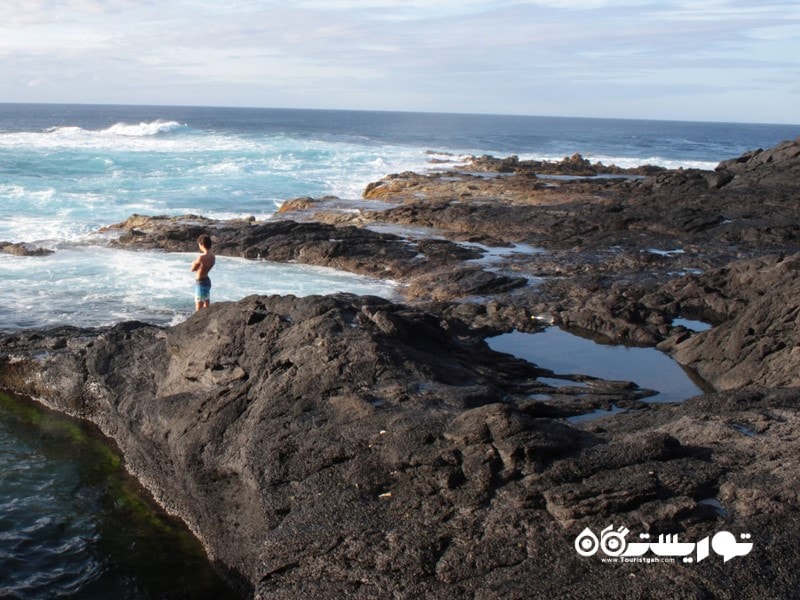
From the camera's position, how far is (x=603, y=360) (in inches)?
522

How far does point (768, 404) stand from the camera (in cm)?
827

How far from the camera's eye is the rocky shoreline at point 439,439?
232 inches

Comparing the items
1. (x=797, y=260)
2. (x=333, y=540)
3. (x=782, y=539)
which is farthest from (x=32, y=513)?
(x=797, y=260)

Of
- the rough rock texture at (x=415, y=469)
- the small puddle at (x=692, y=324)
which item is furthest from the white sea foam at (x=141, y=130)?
the rough rock texture at (x=415, y=469)

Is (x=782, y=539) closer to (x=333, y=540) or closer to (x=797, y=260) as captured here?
(x=333, y=540)

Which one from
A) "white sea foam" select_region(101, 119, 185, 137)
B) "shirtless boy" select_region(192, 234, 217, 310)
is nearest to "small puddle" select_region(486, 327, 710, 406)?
"shirtless boy" select_region(192, 234, 217, 310)

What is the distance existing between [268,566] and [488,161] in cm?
4357

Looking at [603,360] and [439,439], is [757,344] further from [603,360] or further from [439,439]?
[439,439]

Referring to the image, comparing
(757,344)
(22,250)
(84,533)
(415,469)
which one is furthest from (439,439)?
(22,250)

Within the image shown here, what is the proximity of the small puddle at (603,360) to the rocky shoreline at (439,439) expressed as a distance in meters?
0.32

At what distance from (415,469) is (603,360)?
23.9 feet

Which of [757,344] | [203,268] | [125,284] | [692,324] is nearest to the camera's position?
[757,344]

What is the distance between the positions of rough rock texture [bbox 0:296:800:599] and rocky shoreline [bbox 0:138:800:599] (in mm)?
19

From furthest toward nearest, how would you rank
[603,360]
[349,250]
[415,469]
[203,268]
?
1. [349,250]
2. [603,360]
3. [203,268]
4. [415,469]
